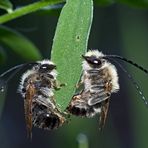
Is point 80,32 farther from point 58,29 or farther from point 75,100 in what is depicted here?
point 75,100

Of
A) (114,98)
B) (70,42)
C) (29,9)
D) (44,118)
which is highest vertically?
(114,98)

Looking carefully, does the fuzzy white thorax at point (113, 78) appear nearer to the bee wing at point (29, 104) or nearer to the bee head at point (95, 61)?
the bee head at point (95, 61)

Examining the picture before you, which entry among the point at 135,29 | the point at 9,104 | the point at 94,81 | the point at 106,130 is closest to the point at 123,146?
the point at 9,104

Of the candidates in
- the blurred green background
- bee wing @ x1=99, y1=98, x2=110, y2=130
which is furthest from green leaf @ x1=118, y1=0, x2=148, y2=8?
bee wing @ x1=99, y1=98, x2=110, y2=130

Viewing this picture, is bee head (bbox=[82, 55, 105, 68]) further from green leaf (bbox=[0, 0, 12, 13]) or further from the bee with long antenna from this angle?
green leaf (bbox=[0, 0, 12, 13])

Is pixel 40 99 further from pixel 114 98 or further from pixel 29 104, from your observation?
pixel 114 98

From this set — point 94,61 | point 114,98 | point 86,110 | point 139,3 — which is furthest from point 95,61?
point 114,98
